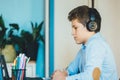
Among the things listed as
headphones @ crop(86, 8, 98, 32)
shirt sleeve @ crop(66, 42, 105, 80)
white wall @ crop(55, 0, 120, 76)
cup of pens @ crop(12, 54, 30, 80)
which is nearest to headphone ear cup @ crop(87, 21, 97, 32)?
headphones @ crop(86, 8, 98, 32)

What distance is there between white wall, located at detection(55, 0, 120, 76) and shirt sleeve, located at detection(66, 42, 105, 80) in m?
1.30

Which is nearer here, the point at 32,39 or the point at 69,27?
the point at 69,27

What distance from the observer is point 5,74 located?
1.33 meters

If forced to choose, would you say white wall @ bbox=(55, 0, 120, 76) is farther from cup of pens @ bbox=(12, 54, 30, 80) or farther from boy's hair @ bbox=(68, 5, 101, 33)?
cup of pens @ bbox=(12, 54, 30, 80)

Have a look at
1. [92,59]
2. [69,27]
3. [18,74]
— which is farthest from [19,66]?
[69,27]

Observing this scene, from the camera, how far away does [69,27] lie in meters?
2.53

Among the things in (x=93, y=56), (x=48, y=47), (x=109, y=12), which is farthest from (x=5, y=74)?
(x=109, y=12)

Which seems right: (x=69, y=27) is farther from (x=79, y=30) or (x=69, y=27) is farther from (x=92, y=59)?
(x=92, y=59)

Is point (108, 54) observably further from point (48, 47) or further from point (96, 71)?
point (48, 47)

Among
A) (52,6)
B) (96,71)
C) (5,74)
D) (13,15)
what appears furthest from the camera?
(13,15)

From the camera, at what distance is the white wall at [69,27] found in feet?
8.23

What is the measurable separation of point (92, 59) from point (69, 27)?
4.53 ft

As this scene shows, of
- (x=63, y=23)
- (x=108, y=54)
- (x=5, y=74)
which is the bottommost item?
(x=5, y=74)

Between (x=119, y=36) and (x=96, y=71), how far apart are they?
59.5 inches
